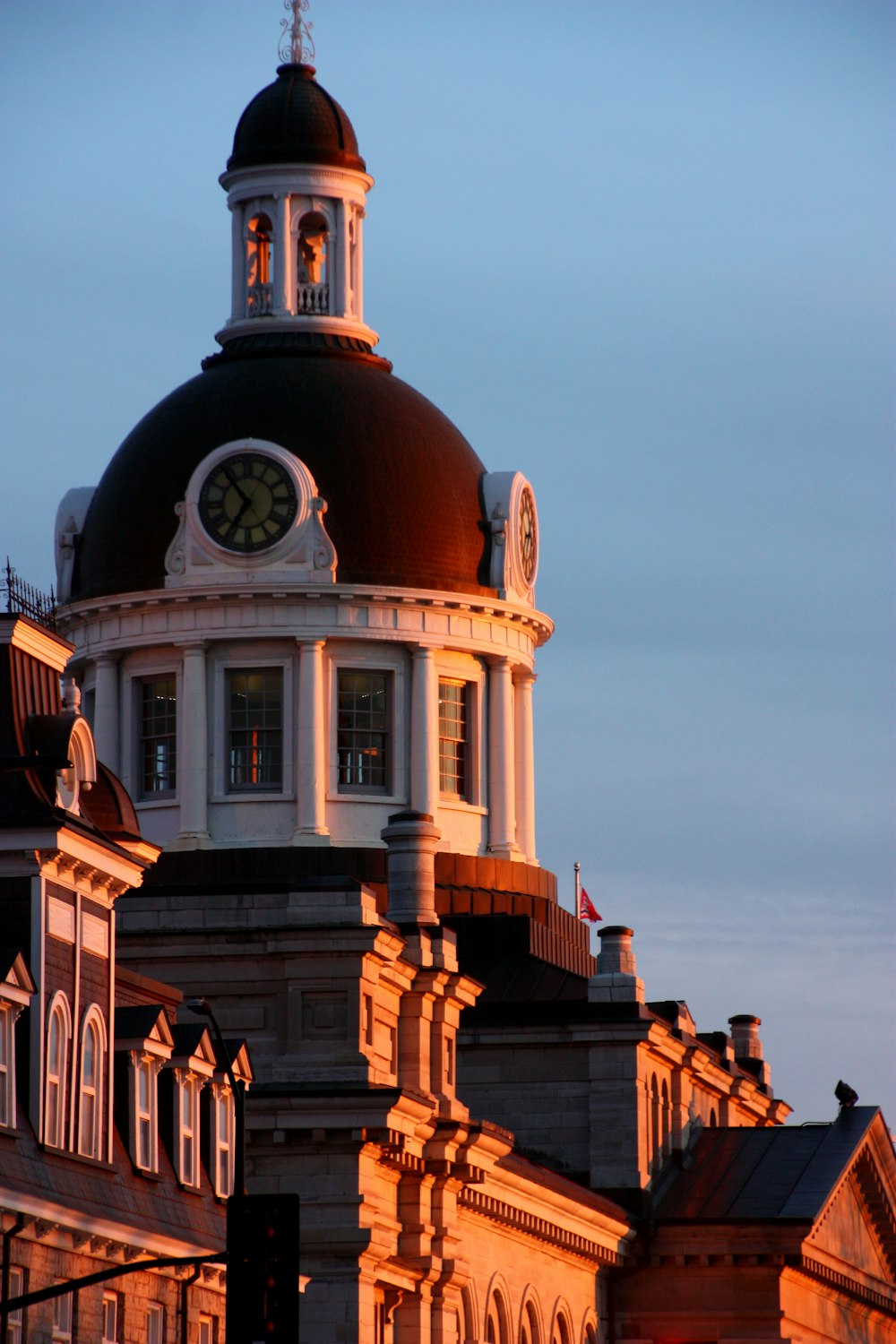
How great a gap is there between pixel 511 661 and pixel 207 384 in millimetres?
9469

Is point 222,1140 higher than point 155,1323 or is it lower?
higher

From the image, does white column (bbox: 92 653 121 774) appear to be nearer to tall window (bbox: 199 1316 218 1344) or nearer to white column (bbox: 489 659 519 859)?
white column (bbox: 489 659 519 859)

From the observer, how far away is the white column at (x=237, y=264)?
279 ft

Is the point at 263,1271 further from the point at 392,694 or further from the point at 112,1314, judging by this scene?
the point at 392,694

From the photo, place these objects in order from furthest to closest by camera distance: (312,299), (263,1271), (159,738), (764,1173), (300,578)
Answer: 1. (764,1173)
2. (312,299)
3. (159,738)
4. (300,578)
5. (263,1271)

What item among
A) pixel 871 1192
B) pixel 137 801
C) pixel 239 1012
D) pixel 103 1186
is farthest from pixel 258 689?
pixel 103 1186

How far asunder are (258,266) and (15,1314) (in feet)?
144

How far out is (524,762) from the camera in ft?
280

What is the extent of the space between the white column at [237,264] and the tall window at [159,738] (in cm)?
896

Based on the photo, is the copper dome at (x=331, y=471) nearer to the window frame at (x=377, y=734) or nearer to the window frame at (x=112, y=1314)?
the window frame at (x=377, y=734)

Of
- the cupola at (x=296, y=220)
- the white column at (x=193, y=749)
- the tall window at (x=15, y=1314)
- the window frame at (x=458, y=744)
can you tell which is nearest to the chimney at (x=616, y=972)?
the window frame at (x=458, y=744)

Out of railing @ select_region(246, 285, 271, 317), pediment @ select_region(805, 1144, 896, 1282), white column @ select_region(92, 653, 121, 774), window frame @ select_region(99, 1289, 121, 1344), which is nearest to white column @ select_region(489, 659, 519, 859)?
white column @ select_region(92, 653, 121, 774)

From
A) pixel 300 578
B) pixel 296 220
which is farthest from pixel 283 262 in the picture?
pixel 300 578

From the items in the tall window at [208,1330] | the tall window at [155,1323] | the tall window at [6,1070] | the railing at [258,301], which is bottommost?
the tall window at [155,1323]
